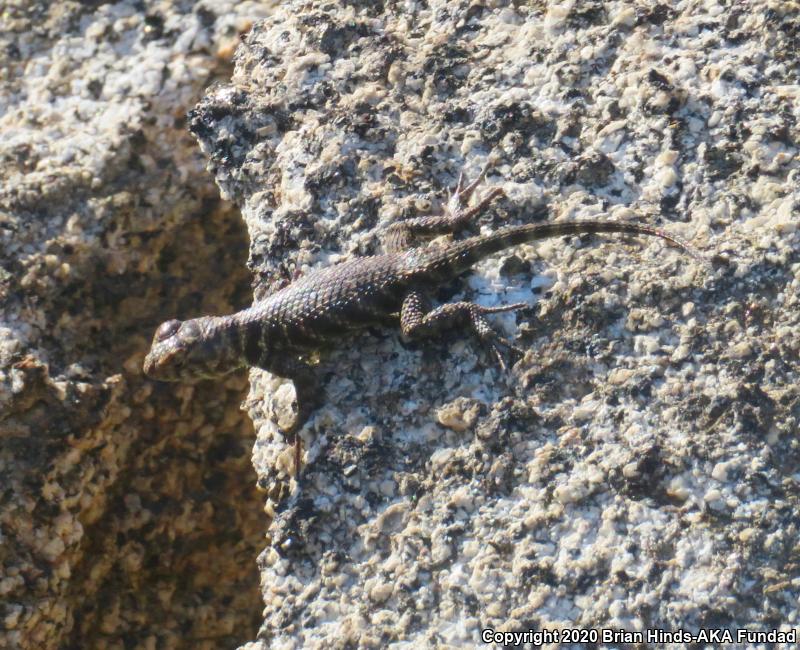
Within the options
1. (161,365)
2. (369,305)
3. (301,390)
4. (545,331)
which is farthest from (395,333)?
(161,365)

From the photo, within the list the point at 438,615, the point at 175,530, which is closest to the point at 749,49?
the point at 438,615

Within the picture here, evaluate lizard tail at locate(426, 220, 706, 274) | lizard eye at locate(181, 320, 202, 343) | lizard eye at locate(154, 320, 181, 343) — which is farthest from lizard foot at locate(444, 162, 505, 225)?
lizard eye at locate(154, 320, 181, 343)

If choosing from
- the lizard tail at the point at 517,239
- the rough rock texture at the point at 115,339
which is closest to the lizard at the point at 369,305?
the lizard tail at the point at 517,239

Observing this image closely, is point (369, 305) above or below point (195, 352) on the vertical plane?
above

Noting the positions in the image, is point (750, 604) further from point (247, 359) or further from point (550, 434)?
point (247, 359)

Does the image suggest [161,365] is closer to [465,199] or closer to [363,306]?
[363,306]

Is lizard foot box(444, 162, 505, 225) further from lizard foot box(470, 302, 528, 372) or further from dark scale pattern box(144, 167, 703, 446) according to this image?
lizard foot box(470, 302, 528, 372)
